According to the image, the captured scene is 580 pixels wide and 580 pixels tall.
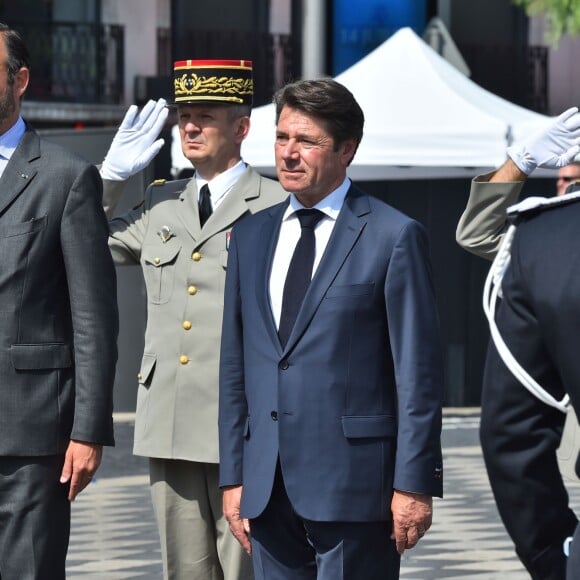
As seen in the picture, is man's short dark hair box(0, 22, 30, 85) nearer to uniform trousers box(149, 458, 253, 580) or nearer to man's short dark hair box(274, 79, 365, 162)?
man's short dark hair box(274, 79, 365, 162)

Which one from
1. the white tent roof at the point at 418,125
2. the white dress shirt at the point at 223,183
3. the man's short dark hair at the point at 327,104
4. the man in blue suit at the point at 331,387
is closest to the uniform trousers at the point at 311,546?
the man in blue suit at the point at 331,387

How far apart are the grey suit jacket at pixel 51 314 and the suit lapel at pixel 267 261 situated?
488 mm

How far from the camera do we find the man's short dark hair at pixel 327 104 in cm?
451

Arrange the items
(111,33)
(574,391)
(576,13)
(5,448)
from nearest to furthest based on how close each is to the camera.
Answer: (574,391), (5,448), (576,13), (111,33)

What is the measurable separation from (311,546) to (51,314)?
3.18ft

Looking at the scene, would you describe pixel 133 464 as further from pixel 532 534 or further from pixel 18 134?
pixel 532 534

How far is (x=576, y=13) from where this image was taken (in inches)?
619

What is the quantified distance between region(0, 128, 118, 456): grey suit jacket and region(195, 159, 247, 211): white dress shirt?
0.83 meters

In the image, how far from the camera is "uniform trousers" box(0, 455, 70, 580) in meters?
4.66

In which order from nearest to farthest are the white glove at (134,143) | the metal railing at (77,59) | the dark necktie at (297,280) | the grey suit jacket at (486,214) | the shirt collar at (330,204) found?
1. the dark necktie at (297,280)
2. the shirt collar at (330,204)
3. the grey suit jacket at (486,214)
4. the white glove at (134,143)
5. the metal railing at (77,59)

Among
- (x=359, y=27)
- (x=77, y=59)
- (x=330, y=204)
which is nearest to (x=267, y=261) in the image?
(x=330, y=204)

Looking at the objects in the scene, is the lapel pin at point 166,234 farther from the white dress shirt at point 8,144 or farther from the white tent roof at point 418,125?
the white tent roof at point 418,125

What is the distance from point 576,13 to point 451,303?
305 centimetres

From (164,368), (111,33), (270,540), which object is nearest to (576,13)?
(111,33)
